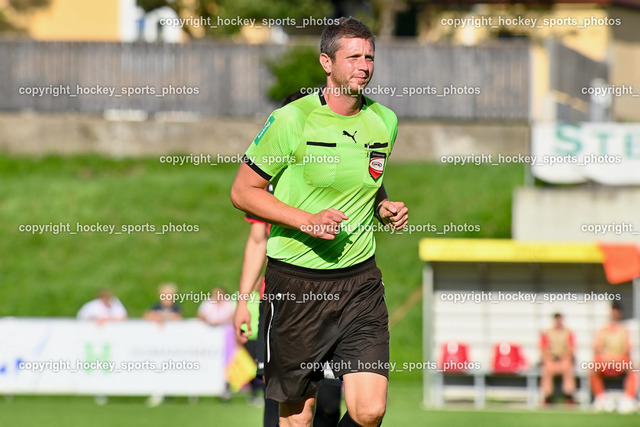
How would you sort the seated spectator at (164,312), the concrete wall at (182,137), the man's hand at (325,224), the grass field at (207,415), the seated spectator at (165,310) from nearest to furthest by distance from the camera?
the man's hand at (325,224) < the grass field at (207,415) < the seated spectator at (164,312) < the seated spectator at (165,310) < the concrete wall at (182,137)

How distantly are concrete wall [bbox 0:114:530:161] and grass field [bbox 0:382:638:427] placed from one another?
945cm

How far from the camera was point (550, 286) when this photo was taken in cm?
1842

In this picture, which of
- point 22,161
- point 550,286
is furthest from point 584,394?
point 22,161

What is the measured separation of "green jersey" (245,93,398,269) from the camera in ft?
→ 20.3

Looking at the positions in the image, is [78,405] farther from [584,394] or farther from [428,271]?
[584,394]

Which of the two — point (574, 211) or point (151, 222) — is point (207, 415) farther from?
point (151, 222)

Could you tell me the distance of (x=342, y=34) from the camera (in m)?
6.12

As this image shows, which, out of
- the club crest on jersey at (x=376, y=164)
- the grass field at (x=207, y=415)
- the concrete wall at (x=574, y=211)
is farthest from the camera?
the concrete wall at (x=574, y=211)

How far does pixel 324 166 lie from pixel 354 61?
1.90ft

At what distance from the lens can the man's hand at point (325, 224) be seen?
5809mm

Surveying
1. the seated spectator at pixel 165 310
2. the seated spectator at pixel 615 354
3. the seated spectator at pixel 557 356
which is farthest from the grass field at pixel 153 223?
the seated spectator at pixel 165 310

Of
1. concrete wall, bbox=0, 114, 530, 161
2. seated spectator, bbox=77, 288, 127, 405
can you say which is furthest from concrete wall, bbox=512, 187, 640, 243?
concrete wall, bbox=0, 114, 530, 161

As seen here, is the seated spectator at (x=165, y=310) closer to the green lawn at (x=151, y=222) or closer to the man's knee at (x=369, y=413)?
the green lawn at (x=151, y=222)

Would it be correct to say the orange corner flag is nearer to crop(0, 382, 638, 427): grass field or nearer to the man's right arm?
crop(0, 382, 638, 427): grass field
